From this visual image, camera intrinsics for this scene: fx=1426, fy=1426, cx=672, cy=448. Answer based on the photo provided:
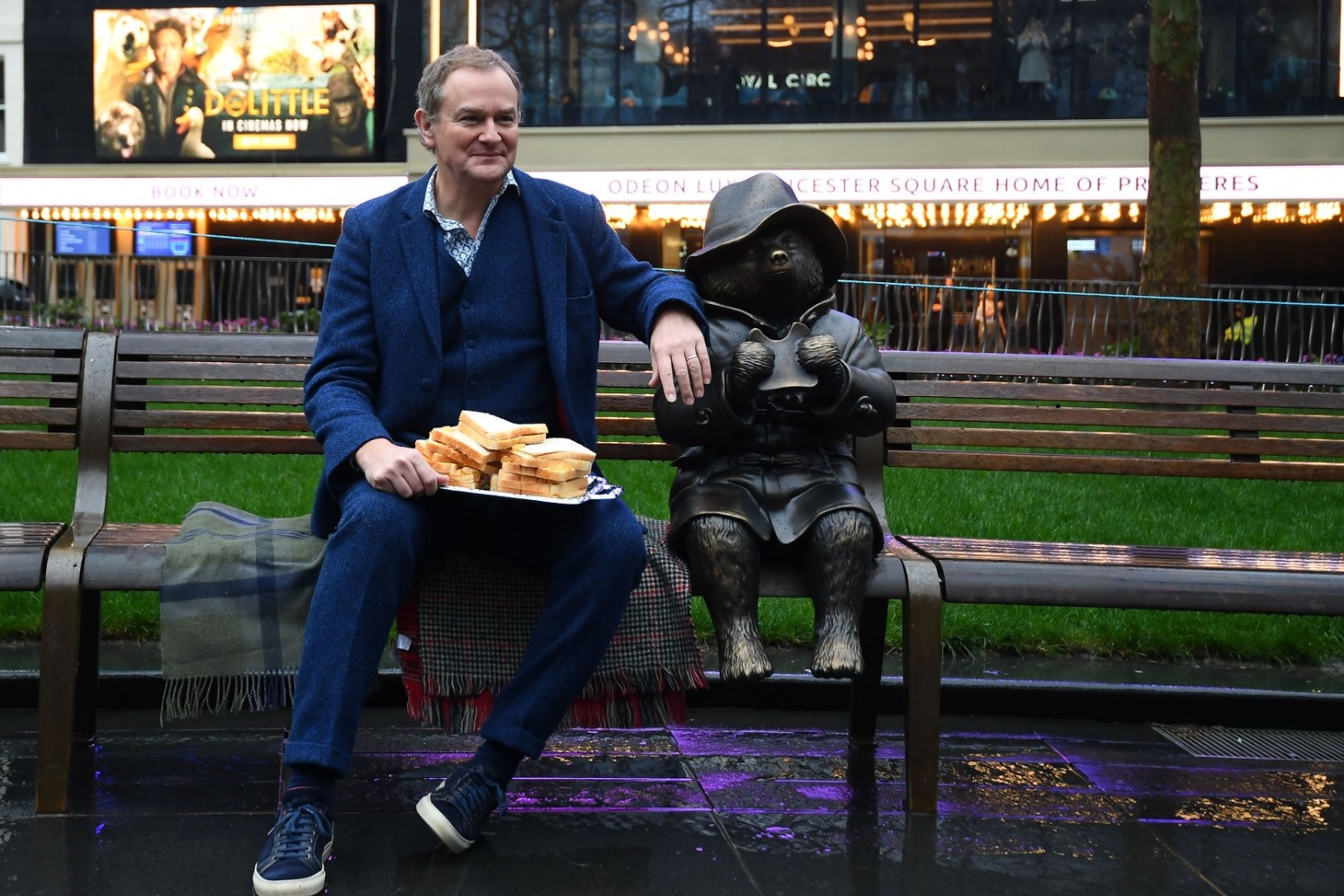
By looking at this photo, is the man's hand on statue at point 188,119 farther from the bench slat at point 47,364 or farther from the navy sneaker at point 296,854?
the navy sneaker at point 296,854

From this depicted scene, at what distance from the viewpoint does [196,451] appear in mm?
3900

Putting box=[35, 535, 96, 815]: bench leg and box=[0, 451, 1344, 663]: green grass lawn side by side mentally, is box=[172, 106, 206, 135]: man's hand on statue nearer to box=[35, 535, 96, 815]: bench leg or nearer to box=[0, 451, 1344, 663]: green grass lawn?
box=[0, 451, 1344, 663]: green grass lawn

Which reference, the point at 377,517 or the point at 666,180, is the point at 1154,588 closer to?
the point at 377,517

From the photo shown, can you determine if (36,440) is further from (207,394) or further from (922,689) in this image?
(922,689)

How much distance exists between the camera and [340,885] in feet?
9.17

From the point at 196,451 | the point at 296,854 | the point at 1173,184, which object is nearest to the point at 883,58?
the point at 1173,184

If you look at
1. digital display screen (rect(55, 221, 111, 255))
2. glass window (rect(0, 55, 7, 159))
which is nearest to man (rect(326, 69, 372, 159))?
digital display screen (rect(55, 221, 111, 255))

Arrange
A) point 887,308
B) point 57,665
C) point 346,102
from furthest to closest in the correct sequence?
1. point 346,102
2. point 887,308
3. point 57,665

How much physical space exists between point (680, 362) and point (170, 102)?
2805cm

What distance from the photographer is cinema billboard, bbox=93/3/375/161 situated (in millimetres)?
28031

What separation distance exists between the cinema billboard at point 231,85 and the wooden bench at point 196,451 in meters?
25.1

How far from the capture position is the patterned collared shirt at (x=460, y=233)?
3.42m

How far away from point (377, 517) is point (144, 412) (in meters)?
1.34

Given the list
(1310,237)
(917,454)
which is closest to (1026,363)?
(917,454)
